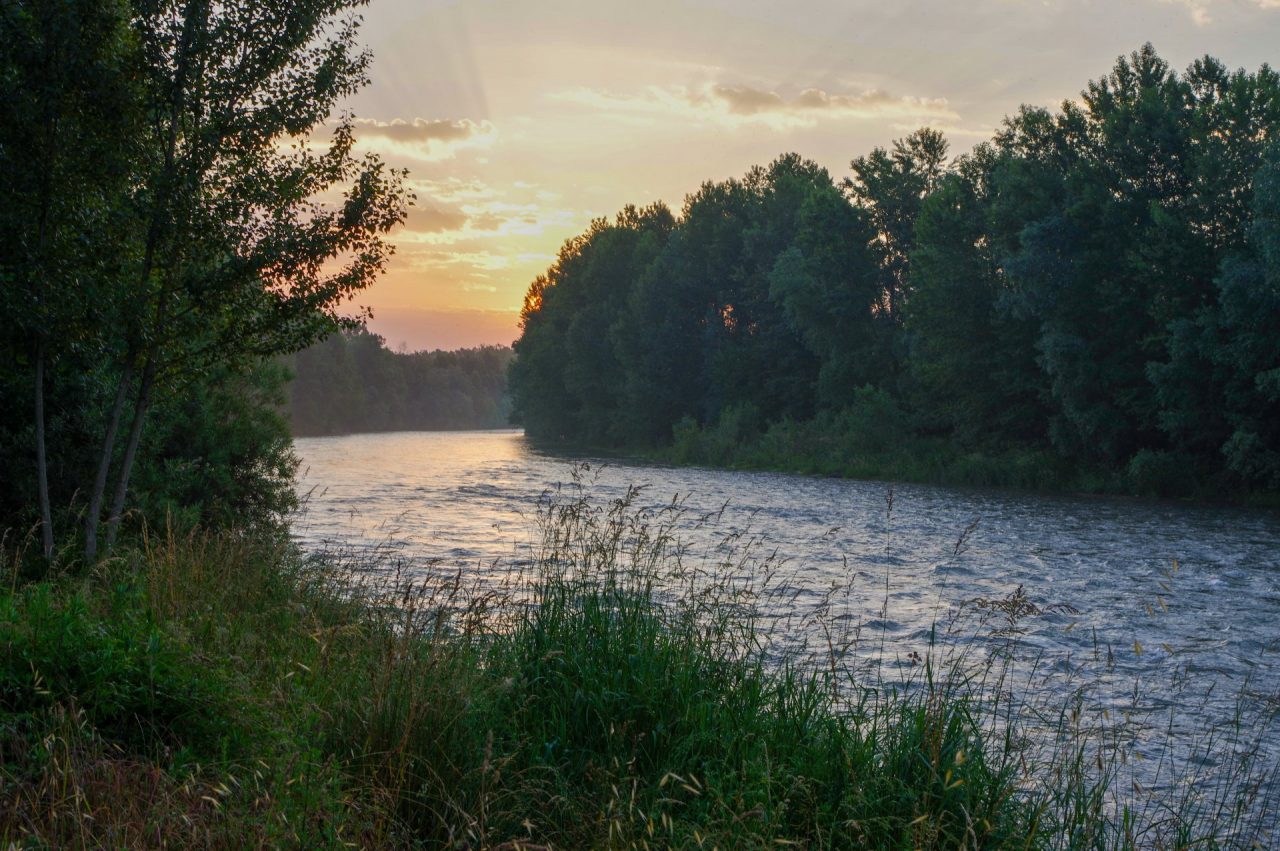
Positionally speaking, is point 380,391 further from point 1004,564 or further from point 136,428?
point 136,428

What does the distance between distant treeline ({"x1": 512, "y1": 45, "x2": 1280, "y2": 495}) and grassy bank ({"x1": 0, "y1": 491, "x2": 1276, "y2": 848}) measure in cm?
2710

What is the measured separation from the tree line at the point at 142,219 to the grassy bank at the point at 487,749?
3.79 metres

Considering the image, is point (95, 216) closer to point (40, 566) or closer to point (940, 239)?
point (40, 566)

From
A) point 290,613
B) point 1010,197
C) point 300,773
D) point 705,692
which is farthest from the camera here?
point 1010,197

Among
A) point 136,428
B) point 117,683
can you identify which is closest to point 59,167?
point 136,428

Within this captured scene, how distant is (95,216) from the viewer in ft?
33.8

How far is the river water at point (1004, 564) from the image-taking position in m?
10.1

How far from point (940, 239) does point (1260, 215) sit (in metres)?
18.8

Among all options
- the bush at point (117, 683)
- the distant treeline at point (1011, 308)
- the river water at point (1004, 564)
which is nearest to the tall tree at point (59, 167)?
the river water at point (1004, 564)

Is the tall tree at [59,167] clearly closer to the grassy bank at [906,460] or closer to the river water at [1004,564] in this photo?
the river water at [1004,564]

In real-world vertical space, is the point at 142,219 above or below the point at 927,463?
above

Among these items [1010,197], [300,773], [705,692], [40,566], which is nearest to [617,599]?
[705,692]

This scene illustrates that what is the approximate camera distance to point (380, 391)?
512 feet

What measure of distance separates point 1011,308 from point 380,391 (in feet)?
412
